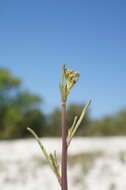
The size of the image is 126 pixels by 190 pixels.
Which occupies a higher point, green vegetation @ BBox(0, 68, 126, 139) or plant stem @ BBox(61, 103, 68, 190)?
plant stem @ BBox(61, 103, 68, 190)

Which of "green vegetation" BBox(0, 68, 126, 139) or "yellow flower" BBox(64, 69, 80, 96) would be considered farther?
"green vegetation" BBox(0, 68, 126, 139)

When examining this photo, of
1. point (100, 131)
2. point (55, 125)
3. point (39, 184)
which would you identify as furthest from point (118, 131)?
point (39, 184)

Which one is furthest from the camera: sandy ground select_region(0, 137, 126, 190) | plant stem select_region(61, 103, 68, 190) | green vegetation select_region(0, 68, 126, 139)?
green vegetation select_region(0, 68, 126, 139)

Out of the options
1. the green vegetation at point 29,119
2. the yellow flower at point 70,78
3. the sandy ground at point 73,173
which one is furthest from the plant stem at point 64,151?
the green vegetation at point 29,119

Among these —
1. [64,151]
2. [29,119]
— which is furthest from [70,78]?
[29,119]

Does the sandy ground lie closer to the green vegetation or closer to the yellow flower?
the yellow flower

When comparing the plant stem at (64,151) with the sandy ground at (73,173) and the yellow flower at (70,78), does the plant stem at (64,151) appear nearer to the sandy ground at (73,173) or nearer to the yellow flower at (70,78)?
the yellow flower at (70,78)

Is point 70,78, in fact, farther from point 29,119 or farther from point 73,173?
point 29,119

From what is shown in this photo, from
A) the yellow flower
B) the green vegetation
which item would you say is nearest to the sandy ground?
the yellow flower
